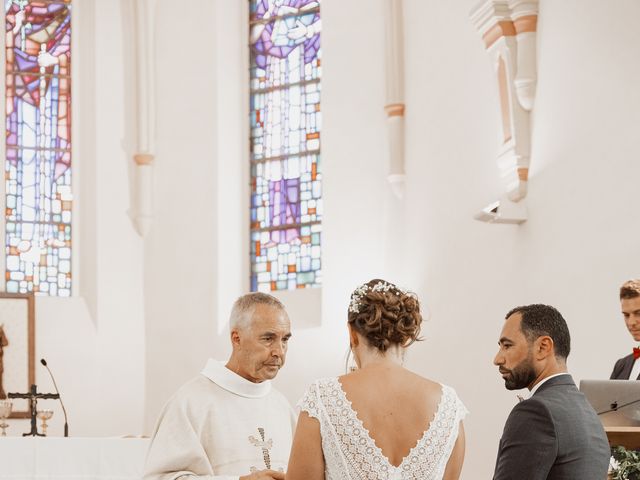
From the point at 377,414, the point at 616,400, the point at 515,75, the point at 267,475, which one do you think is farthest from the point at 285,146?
the point at 377,414

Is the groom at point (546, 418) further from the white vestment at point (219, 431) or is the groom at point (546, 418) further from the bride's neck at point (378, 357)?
the white vestment at point (219, 431)

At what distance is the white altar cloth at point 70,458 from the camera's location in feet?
23.2

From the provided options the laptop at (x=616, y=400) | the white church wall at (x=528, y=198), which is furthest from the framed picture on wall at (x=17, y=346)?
the laptop at (x=616, y=400)

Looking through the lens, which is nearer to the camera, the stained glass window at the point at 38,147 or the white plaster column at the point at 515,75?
the white plaster column at the point at 515,75

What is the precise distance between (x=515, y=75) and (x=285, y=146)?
170 inches

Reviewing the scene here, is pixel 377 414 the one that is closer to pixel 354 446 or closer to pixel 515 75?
pixel 354 446

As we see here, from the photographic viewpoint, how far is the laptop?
4.28 m

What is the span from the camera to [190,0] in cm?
1265

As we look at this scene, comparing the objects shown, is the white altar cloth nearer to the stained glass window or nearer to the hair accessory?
the hair accessory

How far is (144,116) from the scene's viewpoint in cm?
1245

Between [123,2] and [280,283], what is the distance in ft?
11.3

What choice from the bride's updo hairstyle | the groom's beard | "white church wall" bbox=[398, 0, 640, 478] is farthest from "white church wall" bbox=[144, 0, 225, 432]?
the bride's updo hairstyle

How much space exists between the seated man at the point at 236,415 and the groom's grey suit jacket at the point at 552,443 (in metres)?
1.22

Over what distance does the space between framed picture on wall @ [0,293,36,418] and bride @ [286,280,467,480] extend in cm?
864
